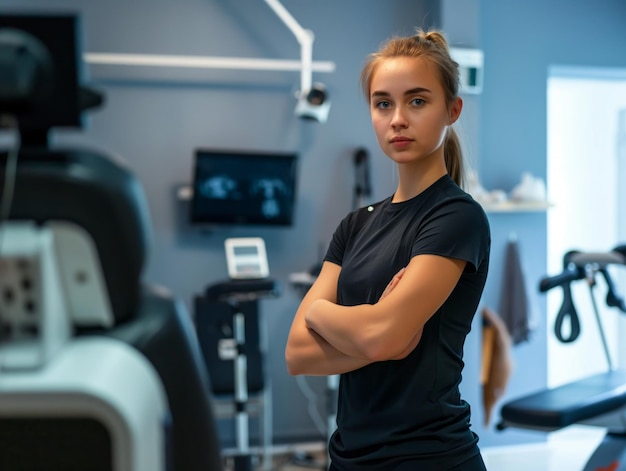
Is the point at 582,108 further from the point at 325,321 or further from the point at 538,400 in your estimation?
the point at 325,321

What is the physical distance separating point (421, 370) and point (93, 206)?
85 cm

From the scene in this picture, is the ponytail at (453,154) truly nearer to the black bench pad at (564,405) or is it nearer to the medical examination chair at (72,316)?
the medical examination chair at (72,316)

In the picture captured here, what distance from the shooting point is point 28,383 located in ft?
1.77

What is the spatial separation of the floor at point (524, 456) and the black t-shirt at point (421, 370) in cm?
262

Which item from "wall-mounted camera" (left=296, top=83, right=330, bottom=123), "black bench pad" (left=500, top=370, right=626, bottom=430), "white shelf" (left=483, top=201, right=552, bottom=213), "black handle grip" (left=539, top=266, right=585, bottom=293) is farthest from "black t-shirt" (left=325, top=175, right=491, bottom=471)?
"white shelf" (left=483, top=201, right=552, bottom=213)

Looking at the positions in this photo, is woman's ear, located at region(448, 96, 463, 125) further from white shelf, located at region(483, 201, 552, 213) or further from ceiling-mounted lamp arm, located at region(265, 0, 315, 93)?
white shelf, located at region(483, 201, 552, 213)

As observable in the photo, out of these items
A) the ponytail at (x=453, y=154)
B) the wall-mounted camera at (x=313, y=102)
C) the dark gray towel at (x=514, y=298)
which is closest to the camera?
the ponytail at (x=453, y=154)

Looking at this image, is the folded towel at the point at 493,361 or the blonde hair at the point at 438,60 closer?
the blonde hair at the point at 438,60

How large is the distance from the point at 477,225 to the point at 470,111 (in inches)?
111

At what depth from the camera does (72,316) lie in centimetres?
59

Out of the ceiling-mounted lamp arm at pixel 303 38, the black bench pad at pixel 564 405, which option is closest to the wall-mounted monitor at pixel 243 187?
the ceiling-mounted lamp arm at pixel 303 38

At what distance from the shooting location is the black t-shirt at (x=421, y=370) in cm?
126

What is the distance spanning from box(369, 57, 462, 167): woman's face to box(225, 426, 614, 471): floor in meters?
2.81

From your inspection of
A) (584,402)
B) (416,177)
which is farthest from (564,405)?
(416,177)
